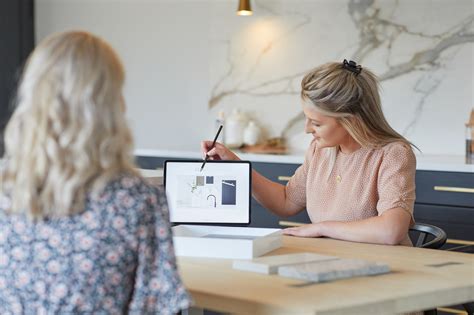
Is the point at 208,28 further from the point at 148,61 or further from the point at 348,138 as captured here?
the point at 348,138

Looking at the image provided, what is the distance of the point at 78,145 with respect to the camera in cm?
143

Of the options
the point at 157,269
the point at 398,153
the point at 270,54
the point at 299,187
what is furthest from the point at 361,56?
the point at 157,269

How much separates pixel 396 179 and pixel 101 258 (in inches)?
50.7

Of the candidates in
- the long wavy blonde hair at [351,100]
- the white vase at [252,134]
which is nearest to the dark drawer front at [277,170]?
the white vase at [252,134]

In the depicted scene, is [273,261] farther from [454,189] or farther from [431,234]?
[454,189]

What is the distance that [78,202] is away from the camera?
1471 mm

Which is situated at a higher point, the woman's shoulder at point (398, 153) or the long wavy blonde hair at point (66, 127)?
the long wavy blonde hair at point (66, 127)

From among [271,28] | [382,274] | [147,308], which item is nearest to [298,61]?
[271,28]

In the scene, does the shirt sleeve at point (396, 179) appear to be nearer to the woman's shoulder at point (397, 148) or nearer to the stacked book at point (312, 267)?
the woman's shoulder at point (397, 148)

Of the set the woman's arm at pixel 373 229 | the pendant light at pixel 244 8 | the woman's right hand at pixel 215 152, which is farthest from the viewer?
the pendant light at pixel 244 8

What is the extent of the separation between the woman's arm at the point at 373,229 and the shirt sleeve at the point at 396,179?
0.04 meters

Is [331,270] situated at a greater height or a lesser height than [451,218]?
greater

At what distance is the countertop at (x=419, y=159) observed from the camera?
3.68 metres

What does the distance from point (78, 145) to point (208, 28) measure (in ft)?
12.2
